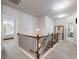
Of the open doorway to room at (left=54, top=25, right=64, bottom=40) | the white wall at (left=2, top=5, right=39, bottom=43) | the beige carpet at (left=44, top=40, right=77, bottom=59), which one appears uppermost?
the white wall at (left=2, top=5, right=39, bottom=43)

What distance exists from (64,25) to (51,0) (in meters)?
7.42

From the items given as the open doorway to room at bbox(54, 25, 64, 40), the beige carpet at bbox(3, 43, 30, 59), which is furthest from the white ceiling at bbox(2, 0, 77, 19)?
the open doorway to room at bbox(54, 25, 64, 40)

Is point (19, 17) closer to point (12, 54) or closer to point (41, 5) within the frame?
point (41, 5)

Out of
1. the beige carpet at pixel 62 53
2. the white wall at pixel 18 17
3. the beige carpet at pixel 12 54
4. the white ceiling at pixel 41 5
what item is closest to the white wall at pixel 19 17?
the white wall at pixel 18 17

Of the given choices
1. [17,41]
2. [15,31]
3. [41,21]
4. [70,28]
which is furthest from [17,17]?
[70,28]

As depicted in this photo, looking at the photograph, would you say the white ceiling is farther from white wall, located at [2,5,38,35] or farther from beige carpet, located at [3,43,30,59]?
beige carpet, located at [3,43,30,59]

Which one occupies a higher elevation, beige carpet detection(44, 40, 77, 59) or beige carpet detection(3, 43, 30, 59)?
beige carpet detection(3, 43, 30, 59)

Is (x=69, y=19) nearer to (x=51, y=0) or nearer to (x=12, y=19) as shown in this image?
(x=51, y=0)

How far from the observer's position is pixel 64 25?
10.8 meters

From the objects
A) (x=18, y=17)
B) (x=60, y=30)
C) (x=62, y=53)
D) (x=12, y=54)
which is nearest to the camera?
(x=12, y=54)

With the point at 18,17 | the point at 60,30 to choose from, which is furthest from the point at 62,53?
the point at 60,30

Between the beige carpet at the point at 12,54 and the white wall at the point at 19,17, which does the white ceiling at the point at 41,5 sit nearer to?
the white wall at the point at 19,17

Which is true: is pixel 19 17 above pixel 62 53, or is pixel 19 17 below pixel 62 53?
above

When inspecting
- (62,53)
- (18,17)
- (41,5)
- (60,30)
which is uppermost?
(41,5)
